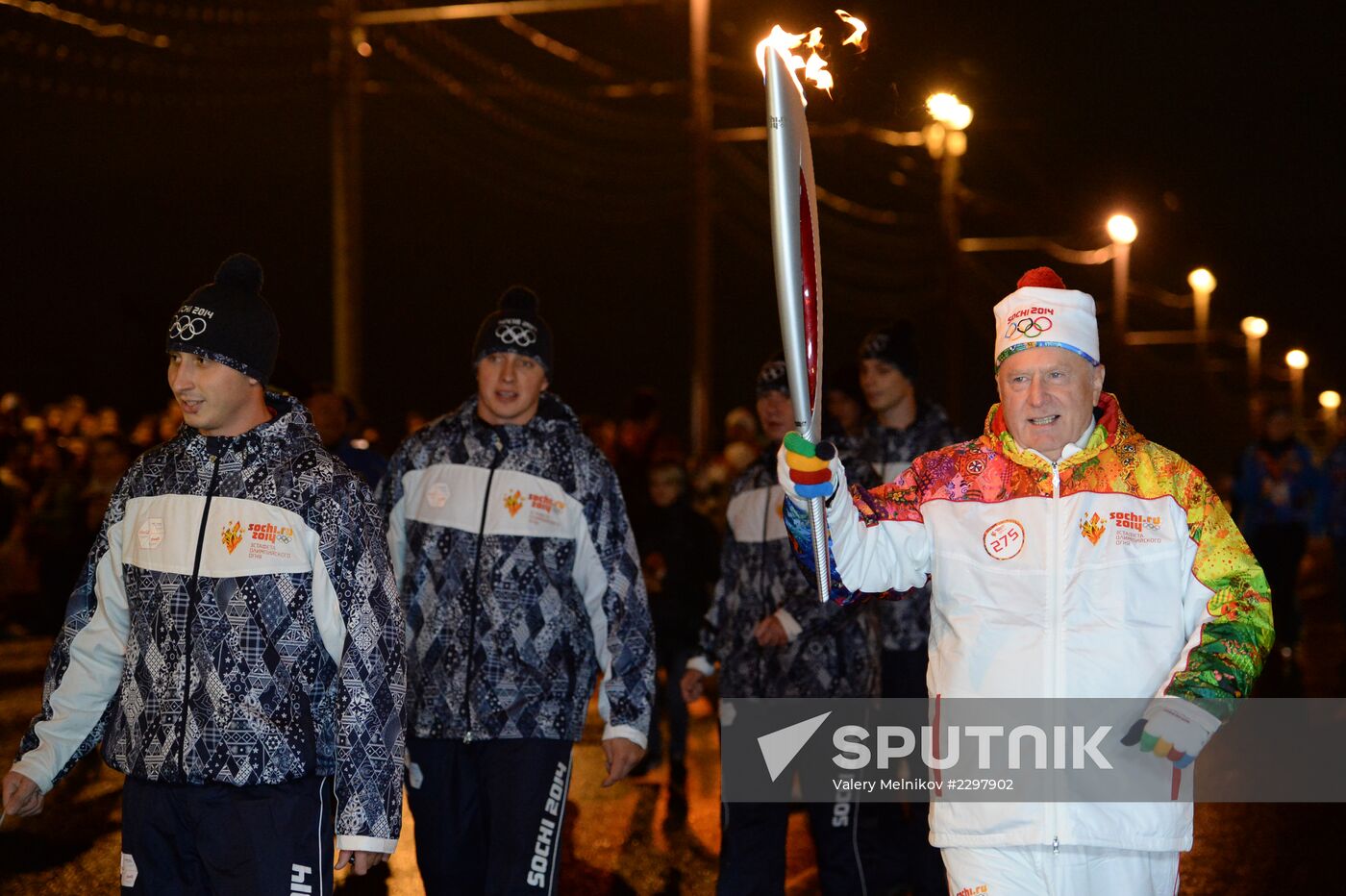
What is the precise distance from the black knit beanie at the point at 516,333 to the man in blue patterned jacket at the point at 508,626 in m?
0.03

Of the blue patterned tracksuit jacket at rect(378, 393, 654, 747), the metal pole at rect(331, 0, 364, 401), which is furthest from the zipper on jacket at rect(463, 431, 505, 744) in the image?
the metal pole at rect(331, 0, 364, 401)

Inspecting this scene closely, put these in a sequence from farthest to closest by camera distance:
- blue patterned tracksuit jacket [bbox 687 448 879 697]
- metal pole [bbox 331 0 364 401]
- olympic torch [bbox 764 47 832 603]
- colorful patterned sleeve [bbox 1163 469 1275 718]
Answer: metal pole [bbox 331 0 364 401] < blue patterned tracksuit jacket [bbox 687 448 879 697] < colorful patterned sleeve [bbox 1163 469 1275 718] < olympic torch [bbox 764 47 832 603]

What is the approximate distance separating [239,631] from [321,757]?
0.36 m

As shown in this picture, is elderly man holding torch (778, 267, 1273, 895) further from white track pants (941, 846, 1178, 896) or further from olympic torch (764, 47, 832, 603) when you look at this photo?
olympic torch (764, 47, 832, 603)

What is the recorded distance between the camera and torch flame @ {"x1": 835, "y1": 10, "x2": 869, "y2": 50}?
432 cm

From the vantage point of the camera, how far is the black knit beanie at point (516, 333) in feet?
17.4

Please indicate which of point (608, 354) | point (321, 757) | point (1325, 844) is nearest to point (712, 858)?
point (1325, 844)

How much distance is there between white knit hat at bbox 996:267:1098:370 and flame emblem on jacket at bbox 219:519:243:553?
6.35 ft

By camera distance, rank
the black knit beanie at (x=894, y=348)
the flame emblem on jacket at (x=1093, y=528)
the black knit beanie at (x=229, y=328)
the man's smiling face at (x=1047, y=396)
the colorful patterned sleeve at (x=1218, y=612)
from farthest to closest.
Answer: the black knit beanie at (x=894, y=348) → the black knit beanie at (x=229, y=328) → the man's smiling face at (x=1047, y=396) → the flame emblem on jacket at (x=1093, y=528) → the colorful patterned sleeve at (x=1218, y=612)

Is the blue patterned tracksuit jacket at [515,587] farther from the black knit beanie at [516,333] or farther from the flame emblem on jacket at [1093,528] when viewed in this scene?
the flame emblem on jacket at [1093,528]

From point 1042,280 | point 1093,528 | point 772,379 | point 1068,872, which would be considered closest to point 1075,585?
point 1093,528

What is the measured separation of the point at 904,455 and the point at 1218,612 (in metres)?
3.33

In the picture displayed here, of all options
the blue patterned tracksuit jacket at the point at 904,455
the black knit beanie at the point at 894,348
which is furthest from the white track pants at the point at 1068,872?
the black knit beanie at the point at 894,348

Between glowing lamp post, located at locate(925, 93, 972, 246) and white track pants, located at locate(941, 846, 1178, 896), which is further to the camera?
glowing lamp post, located at locate(925, 93, 972, 246)
